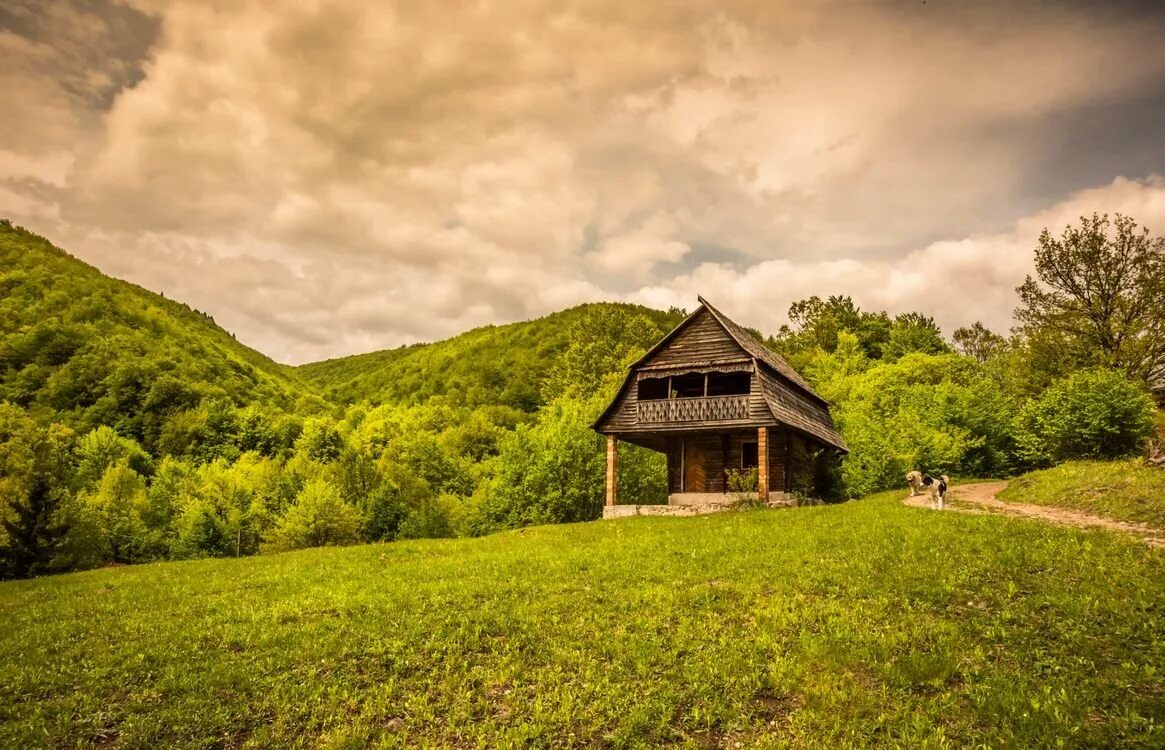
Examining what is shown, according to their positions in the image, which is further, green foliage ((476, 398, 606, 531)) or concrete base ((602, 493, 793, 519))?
green foliage ((476, 398, 606, 531))

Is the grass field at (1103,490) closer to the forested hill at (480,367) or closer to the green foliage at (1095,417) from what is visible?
the green foliage at (1095,417)

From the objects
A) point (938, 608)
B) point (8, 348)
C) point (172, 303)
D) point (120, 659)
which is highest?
point (172, 303)

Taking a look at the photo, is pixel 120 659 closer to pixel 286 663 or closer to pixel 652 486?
pixel 286 663

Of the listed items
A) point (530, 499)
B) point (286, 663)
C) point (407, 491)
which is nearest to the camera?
point (286, 663)

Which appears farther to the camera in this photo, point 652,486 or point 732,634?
point 652,486

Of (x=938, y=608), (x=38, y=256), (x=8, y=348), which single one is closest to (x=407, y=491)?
(x=938, y=608)

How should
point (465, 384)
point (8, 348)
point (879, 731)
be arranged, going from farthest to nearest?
point (465, 384) → point (8, 348) → point (879, 731)

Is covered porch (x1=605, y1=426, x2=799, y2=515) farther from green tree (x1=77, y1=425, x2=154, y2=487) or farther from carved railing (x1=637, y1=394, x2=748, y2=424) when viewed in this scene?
green tree (x1=77, y1=425, x2=154, y2=487)

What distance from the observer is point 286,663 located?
36.9 ft

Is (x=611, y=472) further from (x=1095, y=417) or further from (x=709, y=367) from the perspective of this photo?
(x=1095, y=417)

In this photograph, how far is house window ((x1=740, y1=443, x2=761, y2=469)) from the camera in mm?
35875

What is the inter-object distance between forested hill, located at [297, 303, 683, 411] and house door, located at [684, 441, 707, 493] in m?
52.2

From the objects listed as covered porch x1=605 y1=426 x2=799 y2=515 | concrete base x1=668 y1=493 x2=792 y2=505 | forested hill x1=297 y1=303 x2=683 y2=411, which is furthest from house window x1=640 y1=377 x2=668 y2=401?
forested hill x1=297 y1=303 x2=683 y2=411

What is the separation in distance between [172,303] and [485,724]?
122 meters
